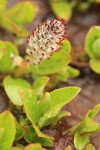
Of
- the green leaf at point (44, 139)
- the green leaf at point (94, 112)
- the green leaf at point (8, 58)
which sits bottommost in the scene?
the green leaf at point (44, 139)

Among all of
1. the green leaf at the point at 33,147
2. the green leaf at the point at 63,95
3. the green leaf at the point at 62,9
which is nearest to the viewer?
the green leaf at the point at 33,147

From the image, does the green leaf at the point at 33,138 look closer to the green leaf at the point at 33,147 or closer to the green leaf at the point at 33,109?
the green leaf at the point at 33,109

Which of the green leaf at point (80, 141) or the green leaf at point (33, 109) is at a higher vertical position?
the green leaf at point (33, 109)

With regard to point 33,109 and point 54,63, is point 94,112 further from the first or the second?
point 54,63

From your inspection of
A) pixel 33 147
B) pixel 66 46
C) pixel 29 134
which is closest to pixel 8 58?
pixel 66 46

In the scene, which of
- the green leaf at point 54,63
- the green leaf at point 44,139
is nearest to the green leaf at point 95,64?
Answer: the green leaf at point 54,63

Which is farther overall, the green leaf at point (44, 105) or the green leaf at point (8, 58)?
the green leaf at point (8, 58)

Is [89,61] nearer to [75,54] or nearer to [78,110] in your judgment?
[75,54]

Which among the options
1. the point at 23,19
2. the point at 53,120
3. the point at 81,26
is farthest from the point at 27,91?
the point at 81,26
